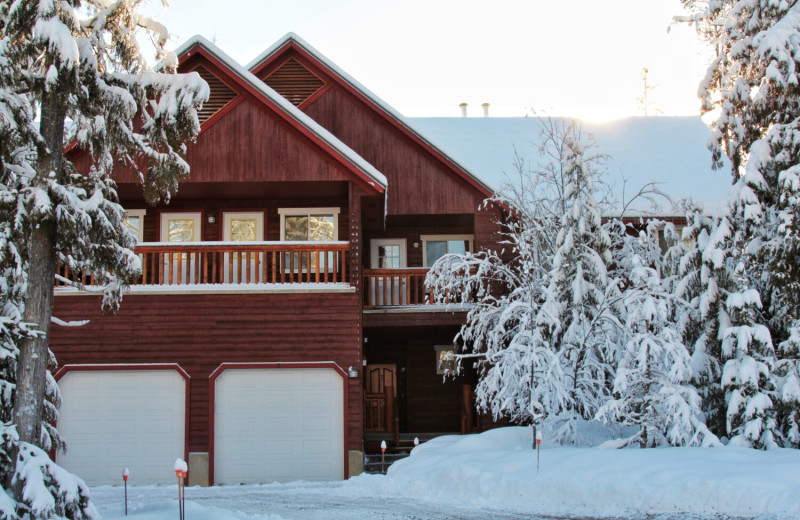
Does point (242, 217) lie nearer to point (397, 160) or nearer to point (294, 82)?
point (397, 160)

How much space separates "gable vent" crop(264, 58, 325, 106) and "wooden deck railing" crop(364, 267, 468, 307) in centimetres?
522

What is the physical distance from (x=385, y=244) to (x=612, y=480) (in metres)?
10.8

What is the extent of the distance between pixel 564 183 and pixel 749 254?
11.5 ft

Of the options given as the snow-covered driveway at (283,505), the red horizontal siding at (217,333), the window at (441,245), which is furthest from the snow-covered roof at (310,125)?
the snow-covered driveway at (283,505)

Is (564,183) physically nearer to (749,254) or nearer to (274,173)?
(749,254)

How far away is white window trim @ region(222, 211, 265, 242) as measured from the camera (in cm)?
1728

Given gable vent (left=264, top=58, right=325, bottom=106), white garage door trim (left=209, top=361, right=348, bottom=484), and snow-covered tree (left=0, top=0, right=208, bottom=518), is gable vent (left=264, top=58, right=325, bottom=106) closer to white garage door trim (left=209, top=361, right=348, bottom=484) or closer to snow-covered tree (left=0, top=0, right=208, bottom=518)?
white garage door trim (left=209, top=361, right=348, bottom=484)

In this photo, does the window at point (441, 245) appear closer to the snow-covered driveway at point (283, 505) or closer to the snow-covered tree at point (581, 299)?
the snow-covered tree at point (581, 299)

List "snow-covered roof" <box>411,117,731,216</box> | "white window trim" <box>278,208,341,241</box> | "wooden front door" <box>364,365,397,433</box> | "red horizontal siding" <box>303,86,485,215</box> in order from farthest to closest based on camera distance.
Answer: "snow-covered roof" <box>411,117,731,216</box> < "red horizontal siding" <box>303,86,485,215</box> < "wooden front door" <box>364,365,397,433</box> < "white window trim" <box>278,208,341,241</box>

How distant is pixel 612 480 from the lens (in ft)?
33.3

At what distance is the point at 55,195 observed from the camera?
Result: 875 centimetres

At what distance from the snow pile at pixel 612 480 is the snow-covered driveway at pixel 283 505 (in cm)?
45

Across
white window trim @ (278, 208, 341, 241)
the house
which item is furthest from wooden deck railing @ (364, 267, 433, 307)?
the house

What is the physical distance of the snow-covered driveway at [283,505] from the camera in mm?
9977
